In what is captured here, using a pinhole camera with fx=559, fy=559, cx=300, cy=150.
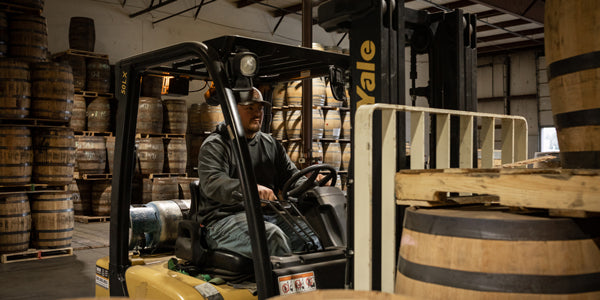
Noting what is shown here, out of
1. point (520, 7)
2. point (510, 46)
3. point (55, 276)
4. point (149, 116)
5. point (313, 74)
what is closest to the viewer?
point (313, 74)

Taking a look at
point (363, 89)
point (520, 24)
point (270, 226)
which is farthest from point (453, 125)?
point (520, 24)

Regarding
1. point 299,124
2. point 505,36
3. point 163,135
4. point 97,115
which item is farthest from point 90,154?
point 505,36

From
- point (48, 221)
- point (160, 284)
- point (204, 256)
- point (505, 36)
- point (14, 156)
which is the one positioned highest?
point (505, 36)

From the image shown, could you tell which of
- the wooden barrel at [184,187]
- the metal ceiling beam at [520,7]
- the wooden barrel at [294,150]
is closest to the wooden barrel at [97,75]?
Result: the wooden barrel at [184,187]

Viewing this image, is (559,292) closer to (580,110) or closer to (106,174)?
(580,110)

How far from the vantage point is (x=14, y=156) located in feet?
26.0

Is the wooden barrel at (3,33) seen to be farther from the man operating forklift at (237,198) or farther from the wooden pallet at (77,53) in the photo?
the man operating forklift at (237,198)

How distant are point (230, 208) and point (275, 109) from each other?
974cm

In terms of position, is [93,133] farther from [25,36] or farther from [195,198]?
[195,198]

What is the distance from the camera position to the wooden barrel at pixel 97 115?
12297 millimetres

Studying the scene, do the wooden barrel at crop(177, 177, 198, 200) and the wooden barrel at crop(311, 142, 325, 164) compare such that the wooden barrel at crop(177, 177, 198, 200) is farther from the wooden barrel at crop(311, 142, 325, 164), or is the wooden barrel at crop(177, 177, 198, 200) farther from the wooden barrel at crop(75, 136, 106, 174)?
the wooden barrel at crop(311, 142, 325, 164)

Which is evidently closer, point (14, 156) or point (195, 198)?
point (195, 198)

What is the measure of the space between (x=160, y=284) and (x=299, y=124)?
9812mm

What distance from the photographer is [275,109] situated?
535 inches
